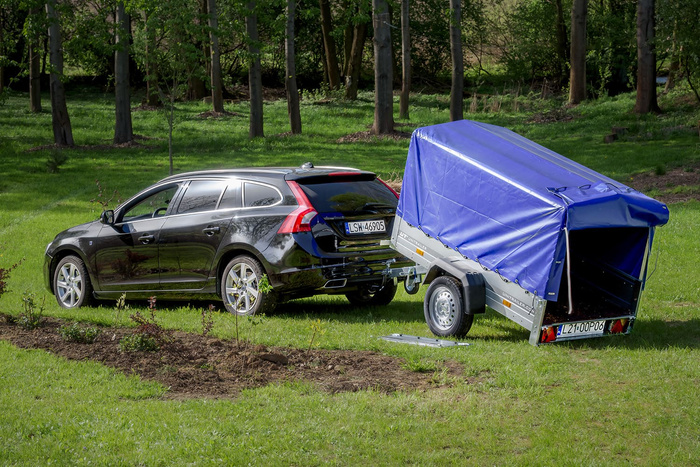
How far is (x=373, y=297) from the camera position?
36.1 feet

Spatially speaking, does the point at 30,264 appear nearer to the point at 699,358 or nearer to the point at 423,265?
the point at 423,265

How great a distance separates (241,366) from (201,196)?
3.74m

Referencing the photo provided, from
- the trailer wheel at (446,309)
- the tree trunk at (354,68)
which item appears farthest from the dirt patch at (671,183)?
the tree trunk at (354,68)

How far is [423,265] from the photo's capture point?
950cm

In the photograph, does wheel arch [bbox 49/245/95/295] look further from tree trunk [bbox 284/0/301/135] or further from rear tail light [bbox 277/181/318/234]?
tree trunk [bbox 284/0/301/135]

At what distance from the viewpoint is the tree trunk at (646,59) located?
104 feet

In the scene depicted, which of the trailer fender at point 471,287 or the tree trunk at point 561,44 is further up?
the tree trunk at point 561,44

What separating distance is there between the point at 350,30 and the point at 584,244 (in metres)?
42.2

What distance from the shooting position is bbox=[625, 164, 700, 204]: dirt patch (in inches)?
754

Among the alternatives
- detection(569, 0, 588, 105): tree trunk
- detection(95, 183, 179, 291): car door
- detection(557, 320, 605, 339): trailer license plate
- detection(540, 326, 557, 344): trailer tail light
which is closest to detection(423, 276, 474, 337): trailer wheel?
detection(540, 326, 557, 344): trailer tail light

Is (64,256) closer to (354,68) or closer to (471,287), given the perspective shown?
(471,287)

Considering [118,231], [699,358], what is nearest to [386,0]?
[118,231]

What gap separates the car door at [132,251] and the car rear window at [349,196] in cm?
212

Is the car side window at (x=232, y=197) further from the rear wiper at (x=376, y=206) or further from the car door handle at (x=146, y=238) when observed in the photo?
the rear wiper at (x=376, y=206)
